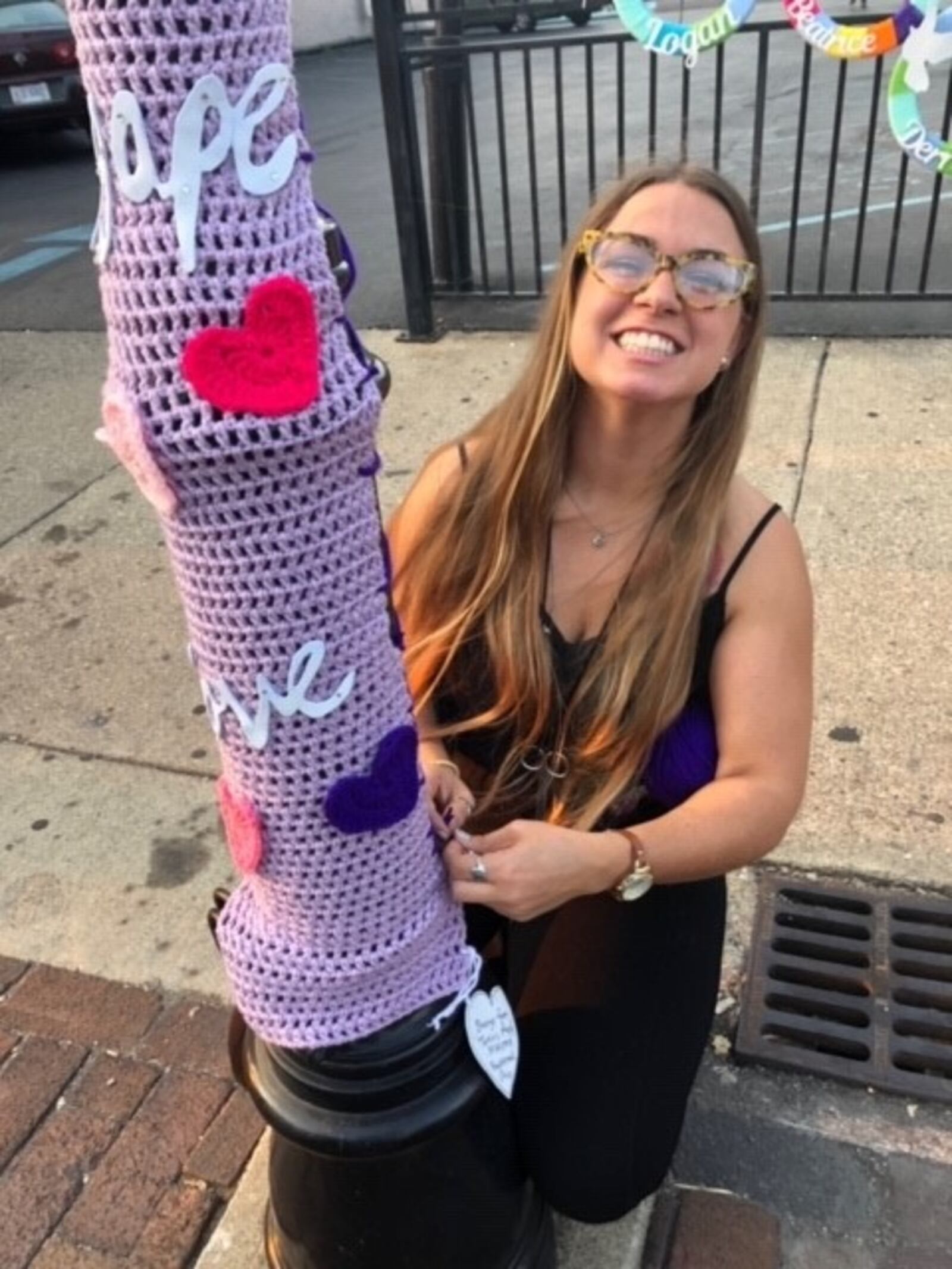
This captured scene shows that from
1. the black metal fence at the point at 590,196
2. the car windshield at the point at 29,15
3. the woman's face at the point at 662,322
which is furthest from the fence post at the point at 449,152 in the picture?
the car windshield at the point at 29,15

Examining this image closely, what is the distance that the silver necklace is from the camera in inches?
72.8

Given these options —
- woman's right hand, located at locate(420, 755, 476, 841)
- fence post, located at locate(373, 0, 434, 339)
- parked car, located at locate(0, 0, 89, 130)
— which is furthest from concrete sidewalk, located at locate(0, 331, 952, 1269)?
parked car, located at locate(0, 0, 89, 130)

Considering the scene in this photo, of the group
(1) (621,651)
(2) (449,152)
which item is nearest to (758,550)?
(1) (621,651)

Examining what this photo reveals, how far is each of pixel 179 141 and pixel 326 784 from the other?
64 cm

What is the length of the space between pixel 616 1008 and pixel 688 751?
0.42 metres

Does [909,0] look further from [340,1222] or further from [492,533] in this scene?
[340,1222]

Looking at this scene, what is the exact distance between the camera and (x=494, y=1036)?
5.17 feet

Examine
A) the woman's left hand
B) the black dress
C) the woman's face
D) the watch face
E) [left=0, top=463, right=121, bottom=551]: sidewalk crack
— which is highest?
the woman's face

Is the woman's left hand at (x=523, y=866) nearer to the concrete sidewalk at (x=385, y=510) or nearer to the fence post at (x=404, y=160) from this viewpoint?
the concrete sidewalk at (x=385, y=510)

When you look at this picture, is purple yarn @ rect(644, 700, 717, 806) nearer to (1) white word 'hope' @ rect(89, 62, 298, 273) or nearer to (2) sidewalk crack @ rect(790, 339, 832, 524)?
(1) white word 'hope' @ rect(89, 62, 298, 273)

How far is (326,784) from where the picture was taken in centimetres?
131

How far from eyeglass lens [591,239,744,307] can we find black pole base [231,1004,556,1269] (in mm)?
986

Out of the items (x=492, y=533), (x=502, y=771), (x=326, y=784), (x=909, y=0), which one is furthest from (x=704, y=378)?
(x=909, y=0)

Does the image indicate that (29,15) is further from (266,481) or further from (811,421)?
(266,481)
